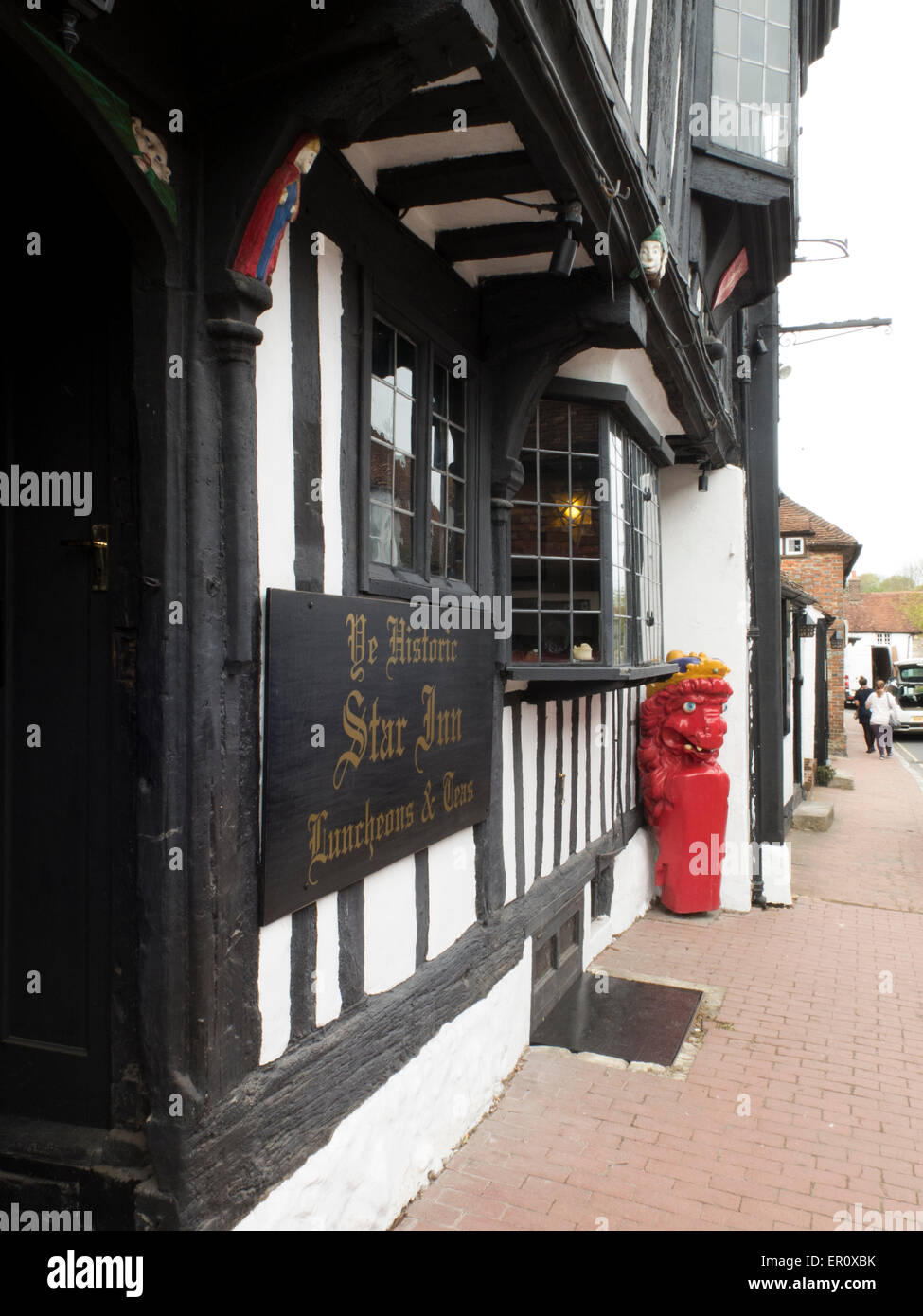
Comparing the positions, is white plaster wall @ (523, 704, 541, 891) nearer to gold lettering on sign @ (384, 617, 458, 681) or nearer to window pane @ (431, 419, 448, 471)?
gold lettering on sign @ (384, 617, 458, 681)

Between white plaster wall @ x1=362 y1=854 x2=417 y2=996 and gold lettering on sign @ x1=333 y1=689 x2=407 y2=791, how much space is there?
47 centimetres

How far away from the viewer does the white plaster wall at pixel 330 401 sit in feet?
9.87

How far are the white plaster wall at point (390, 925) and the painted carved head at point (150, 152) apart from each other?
231cm

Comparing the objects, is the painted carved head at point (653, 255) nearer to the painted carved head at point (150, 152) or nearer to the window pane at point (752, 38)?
the painted carved head at point (150, 152)

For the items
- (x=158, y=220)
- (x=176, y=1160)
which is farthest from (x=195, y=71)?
(x=176, y=1160)

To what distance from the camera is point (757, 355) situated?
339 inches

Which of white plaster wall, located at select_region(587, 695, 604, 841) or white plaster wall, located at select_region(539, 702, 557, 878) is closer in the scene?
white plaster wall, located at select_region(539, 702, 557, 878)

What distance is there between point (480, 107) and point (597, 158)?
0.73 meters

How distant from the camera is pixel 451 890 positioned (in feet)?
13.3

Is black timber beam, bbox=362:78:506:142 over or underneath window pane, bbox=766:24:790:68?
underneath

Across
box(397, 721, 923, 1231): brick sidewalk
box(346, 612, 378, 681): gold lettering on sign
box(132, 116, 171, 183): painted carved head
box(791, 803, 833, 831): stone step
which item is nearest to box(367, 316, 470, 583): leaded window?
box(346, 612, 378, 681): gold lettering on sign

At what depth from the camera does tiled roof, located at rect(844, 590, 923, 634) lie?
49.1 meters
